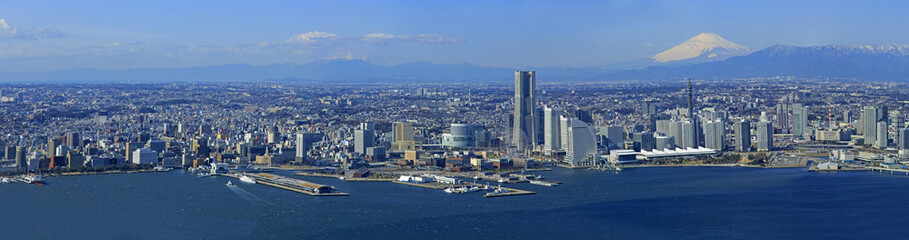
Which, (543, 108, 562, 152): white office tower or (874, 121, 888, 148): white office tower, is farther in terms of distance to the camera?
(543, 108, 562, 152): white office tower

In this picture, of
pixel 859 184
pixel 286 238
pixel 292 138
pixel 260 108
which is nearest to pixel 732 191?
pixel 859 184

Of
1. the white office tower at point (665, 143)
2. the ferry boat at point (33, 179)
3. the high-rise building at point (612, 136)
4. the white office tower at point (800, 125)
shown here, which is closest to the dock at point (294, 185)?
the ferry boat at point (33, 179)

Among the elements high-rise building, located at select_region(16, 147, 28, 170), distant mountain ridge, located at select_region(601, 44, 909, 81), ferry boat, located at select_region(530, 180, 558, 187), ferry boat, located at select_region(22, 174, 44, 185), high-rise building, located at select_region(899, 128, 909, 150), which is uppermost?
distant mountain ridge, located at select_region(601, 44, 909, 81)

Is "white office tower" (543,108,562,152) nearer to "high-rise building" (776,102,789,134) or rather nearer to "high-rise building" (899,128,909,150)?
"high-rise building" (899,128,909,150)

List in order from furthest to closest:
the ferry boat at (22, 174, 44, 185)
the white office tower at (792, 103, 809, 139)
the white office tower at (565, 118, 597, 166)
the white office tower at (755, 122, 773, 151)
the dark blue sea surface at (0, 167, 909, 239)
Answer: the white office tower at (792, 103, 809, 139), the white office tower at (755, 122, 773, 151), the white office tower at (565, 118, 597, 166), the ferry boat at (22, 174, 44, 185), the dark blue sea surface at (0, 167, 909, 239)

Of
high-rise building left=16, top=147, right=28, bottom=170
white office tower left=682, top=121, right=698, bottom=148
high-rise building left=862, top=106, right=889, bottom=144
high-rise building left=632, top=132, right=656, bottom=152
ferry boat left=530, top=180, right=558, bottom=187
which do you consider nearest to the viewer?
ferry boat left=530, top=180, right=558, bottom=187

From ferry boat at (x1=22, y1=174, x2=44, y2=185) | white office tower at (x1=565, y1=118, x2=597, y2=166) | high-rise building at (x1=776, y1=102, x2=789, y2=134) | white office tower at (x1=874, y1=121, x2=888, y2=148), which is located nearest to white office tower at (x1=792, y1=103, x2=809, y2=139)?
high-rise building at (x1=776, y1=102, x2=789, y2=134)
